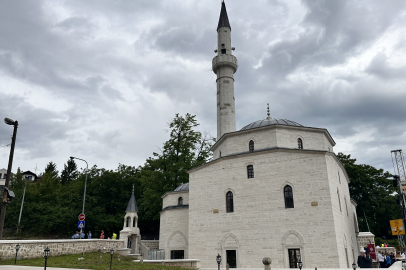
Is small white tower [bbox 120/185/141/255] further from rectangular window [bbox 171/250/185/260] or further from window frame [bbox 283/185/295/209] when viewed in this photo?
window frame [bbox 283/185/295/209]

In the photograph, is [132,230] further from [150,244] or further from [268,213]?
[268,213]

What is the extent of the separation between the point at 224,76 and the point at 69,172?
41876mm

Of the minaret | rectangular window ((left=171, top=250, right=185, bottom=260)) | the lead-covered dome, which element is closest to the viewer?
the lead-covered dome

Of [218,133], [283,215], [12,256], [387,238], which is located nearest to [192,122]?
[218,133]

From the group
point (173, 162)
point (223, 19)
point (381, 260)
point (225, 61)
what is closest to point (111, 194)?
point (173, 162)

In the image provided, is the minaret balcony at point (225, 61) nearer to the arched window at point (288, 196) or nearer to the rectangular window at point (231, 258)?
the arched window at point (288, 196)

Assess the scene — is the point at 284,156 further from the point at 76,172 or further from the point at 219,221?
the point at 76,172

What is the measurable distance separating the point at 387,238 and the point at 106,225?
38.9 metres

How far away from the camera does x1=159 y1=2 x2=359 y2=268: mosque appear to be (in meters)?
17.4

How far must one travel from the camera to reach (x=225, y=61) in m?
32.8

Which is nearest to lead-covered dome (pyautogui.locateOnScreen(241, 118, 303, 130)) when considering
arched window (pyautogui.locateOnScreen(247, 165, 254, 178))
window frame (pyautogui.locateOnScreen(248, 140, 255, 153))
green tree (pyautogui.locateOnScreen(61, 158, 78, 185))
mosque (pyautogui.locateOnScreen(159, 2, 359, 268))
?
mosque (pyautogui.locateOnScreen(159, 2, 359, 268))

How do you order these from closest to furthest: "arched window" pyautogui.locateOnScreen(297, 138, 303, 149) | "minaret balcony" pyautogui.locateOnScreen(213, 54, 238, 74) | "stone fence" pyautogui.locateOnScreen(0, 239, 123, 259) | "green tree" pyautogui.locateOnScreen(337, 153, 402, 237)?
1. "stone fence" pyautogui.locateOnScreen(0, 239, 123, 259)
2. "arched window" pyautogui.locateOnScreen(297, 138, 303, 149)
3. "minaret balcony" pyautogui.locateOnScreen(213, 54, 238, 74)
4. "green tree" pyautogui.locateOnScreen(337, 153, 402, 237)

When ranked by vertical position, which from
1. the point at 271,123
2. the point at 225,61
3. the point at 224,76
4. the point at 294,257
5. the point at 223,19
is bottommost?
the point at 294,257

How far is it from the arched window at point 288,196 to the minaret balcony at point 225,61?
18198mm
